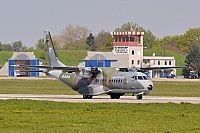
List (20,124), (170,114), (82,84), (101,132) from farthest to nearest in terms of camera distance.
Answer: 1. (82,84)
2. (170,114)
3. (20,124)
4. (101,132)

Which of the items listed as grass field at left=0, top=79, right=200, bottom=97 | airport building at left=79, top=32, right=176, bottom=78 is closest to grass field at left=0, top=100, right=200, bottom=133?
grass field at left=0, top=79, right=200, bottom=97

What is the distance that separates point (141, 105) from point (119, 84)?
9.12 meters

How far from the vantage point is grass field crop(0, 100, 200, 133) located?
86.8 ft

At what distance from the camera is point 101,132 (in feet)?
83.0

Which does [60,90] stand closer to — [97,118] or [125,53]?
[97,118]

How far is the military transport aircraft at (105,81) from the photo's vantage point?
48.5m

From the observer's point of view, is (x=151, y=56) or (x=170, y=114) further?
(x=151, y=56)

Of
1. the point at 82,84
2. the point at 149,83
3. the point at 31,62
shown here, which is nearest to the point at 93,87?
the point at 82,84

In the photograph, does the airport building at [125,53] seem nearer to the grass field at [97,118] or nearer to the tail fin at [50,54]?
the tail fin at [50,54]

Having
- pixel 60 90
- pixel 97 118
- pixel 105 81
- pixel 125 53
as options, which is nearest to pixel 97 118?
pixel 97 118

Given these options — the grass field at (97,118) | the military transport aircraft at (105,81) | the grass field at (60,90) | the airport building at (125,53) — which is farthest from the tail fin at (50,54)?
the airport building at (125,53)

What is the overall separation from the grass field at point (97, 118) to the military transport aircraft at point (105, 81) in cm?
824

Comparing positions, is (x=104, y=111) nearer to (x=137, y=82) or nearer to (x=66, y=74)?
(x=137, y=82)

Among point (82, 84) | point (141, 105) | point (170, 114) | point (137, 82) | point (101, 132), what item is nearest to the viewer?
point (101, 132)
